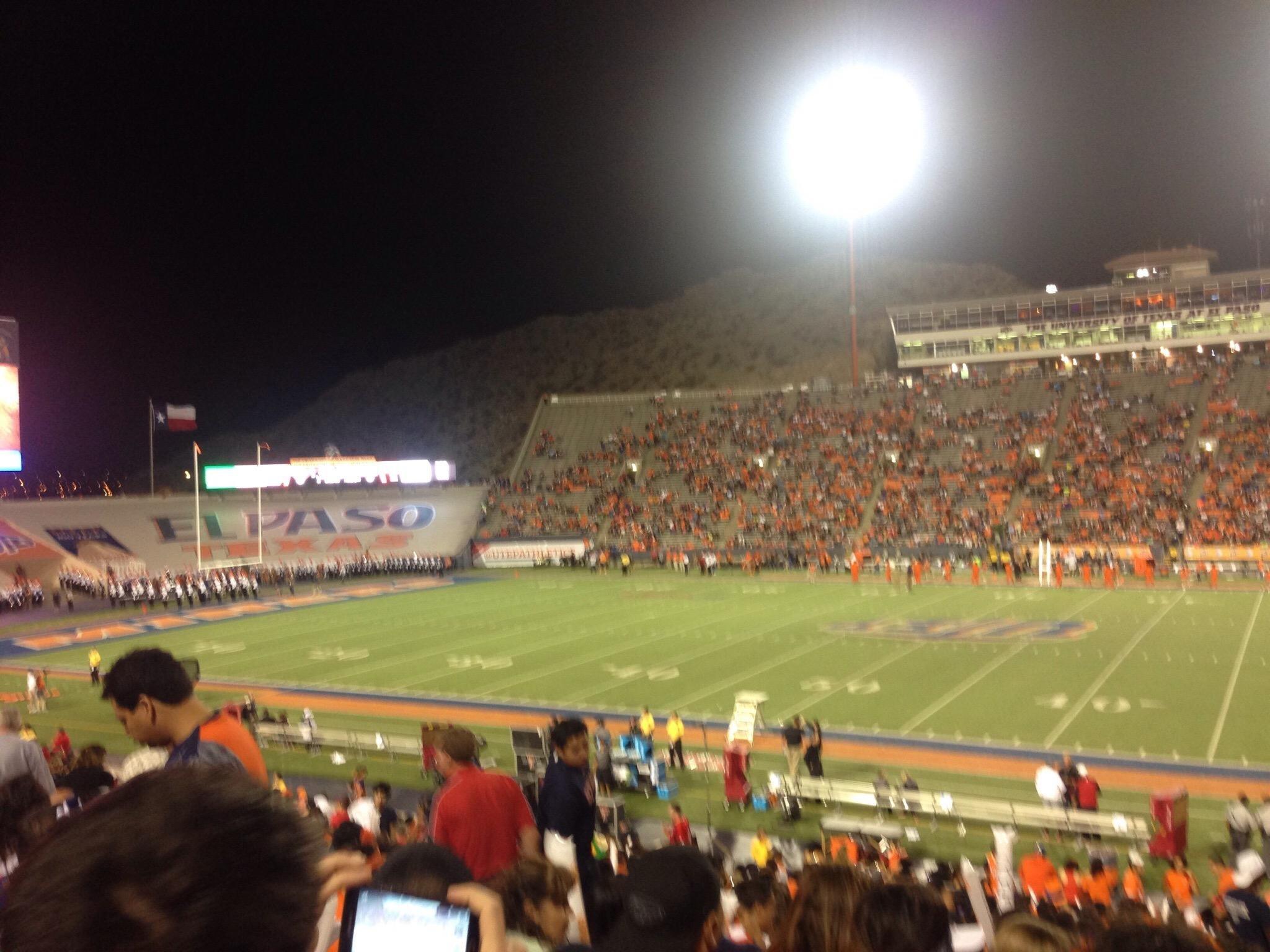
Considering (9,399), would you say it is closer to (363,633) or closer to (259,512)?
(259,512)

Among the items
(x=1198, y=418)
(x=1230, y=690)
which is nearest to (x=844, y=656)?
(x=1230, y=690)

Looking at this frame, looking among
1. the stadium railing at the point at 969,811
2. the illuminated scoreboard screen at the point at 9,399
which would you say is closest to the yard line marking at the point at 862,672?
the stadium railing at the point at 969,811

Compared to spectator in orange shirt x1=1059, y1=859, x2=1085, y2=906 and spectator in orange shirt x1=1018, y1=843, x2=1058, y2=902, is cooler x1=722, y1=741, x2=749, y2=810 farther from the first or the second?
spectator in orange shirt x1=1059, y1=859, x2=1085, y2=906

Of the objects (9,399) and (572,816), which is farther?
(9,399)

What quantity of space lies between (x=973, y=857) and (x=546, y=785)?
725 cm

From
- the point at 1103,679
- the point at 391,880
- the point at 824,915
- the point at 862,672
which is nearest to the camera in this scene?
the point at 391,880

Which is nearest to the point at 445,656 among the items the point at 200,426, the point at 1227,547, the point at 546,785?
the point at 546,785

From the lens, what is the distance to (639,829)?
447 inches

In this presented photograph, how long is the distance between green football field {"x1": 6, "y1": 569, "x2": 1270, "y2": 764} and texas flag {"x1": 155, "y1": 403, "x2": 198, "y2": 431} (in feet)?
54.0

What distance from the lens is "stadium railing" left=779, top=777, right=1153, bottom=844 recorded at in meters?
10.2

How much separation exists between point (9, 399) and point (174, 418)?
37.9 ft

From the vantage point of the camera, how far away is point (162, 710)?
370 centimetres

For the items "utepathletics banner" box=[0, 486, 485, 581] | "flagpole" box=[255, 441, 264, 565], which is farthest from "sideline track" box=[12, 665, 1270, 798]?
"flagpole" box=[255, 441, 264, 565]

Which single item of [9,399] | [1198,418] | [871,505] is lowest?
[871,505]
